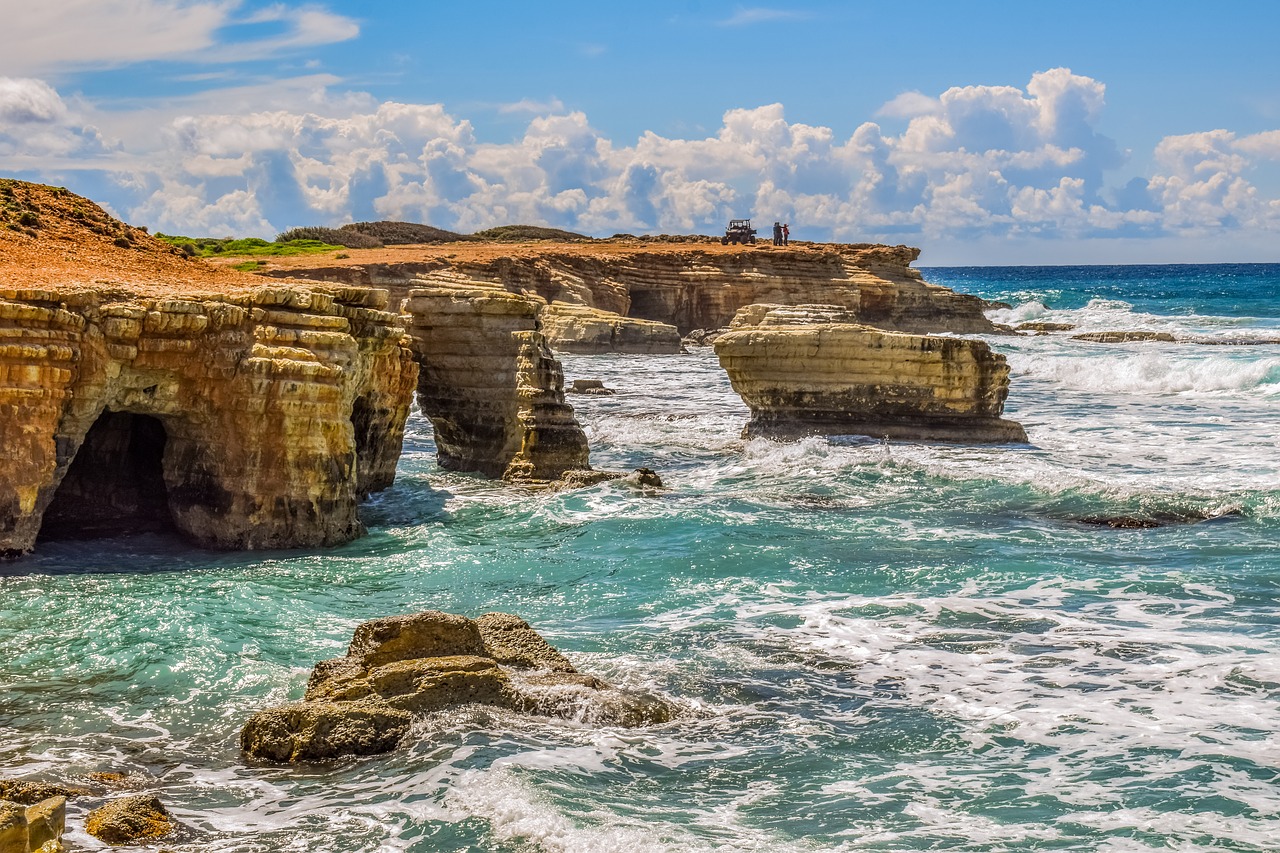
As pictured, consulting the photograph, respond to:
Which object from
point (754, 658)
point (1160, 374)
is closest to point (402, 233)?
point (1160, 374)

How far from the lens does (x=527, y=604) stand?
38.9 ft

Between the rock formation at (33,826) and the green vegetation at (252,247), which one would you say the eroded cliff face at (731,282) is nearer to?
the green vegetation at (252,247)

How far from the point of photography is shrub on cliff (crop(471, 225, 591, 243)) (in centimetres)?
7625

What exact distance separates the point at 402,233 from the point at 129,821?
6304 cm

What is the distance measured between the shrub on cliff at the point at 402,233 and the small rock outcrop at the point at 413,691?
56.3 metres

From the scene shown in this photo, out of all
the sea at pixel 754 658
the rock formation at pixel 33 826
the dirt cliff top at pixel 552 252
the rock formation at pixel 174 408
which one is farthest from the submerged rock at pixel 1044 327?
the rock formation at pixel 33 826

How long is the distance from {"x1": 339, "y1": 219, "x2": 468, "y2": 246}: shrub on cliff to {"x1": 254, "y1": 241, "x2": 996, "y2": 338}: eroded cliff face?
297 inches

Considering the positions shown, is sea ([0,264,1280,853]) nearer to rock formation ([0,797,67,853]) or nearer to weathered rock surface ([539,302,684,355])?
rock formation ([0,797,67,853])

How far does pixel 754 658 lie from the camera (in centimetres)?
1004

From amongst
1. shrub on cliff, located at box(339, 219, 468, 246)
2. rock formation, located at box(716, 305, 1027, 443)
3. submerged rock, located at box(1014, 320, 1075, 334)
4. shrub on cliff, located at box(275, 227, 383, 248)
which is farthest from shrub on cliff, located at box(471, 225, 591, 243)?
rock formation, located at box(716, 305, 1027, 443)

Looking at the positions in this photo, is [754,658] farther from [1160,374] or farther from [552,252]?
[552,252]

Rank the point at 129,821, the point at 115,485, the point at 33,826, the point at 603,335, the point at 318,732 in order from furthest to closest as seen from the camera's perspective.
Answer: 1. the point at 603,335
2. the point at 115,485
3. the point at 318,732
4. the point at 129,821
5. the point at 33,826

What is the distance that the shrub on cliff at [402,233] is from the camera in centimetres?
6612

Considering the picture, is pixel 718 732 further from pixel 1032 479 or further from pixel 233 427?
pixel 1032 479
